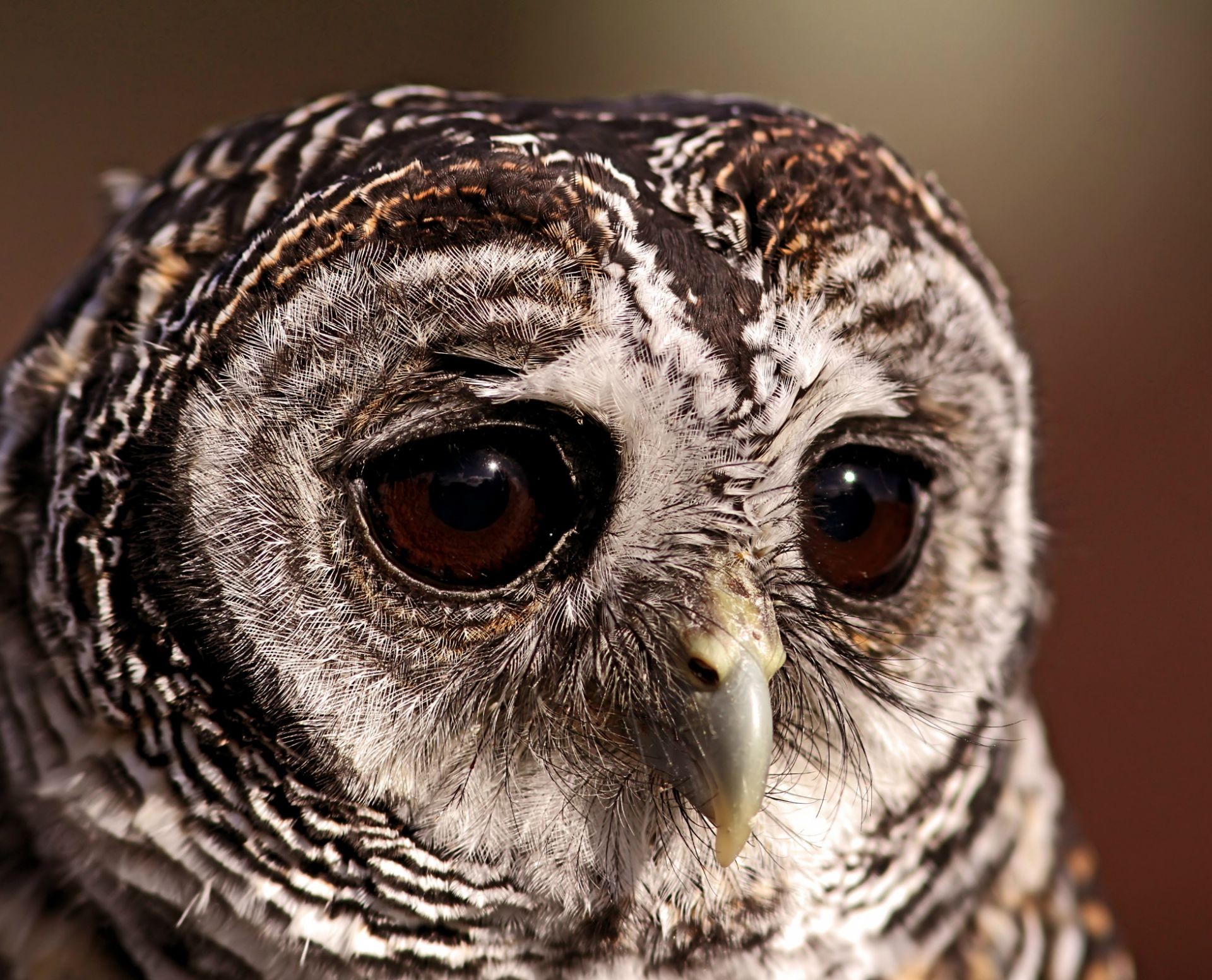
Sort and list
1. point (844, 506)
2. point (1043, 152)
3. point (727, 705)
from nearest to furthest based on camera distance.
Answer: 1. point (727, 705)
2. point (844, 506)
3. point (1043, 152)

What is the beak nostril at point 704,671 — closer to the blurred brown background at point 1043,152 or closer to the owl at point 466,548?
the owl at point 466,548

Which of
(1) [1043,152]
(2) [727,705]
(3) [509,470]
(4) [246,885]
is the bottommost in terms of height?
(4) [246,885]

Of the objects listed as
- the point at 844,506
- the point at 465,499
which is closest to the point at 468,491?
the point at 465,499

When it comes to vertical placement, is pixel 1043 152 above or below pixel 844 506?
above

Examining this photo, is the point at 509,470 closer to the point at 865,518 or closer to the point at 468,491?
the point at 468,491

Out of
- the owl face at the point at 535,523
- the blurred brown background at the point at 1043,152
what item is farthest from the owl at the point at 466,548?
the blurred brown background at the point at 1043,152

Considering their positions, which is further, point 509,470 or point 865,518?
point 865,518

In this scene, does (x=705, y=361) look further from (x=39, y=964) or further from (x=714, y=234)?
(x=39, y=964)

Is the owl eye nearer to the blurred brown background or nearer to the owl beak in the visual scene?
the owl beak
